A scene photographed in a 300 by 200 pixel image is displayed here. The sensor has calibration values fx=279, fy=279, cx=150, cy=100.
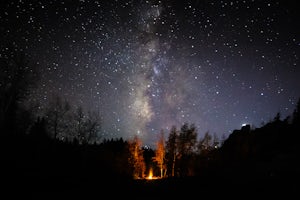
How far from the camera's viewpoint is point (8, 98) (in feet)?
131

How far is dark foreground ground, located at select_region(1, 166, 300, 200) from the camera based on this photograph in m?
26.6

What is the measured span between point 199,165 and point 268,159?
1511cm

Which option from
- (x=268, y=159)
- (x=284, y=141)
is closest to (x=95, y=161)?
(x=268, y=159)

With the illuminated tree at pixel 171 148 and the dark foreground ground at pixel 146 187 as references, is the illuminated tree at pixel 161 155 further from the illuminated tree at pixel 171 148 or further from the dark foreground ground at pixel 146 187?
the dark foreground ground at pixel 146 187

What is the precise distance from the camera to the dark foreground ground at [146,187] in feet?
87.3

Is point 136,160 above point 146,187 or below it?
above

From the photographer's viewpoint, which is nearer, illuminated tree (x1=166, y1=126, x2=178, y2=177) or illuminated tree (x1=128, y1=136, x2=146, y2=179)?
illuminated tree (x1=128, y1=136, x2=146, y2=179)

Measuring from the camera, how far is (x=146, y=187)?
37.0m

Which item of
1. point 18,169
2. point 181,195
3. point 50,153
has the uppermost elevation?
point 50,153

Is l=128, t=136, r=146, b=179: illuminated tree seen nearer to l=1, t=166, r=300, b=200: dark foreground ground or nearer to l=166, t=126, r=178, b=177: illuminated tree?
l=166, t=126, r=178, b=177: illuminated tree

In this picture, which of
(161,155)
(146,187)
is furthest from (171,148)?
(146,187)

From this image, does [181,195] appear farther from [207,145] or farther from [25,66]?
[207,145]

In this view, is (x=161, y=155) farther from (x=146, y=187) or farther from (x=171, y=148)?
(x=146, y=187)

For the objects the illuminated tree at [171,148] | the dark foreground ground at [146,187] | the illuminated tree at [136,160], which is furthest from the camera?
the illuminated tree at [171,148]
